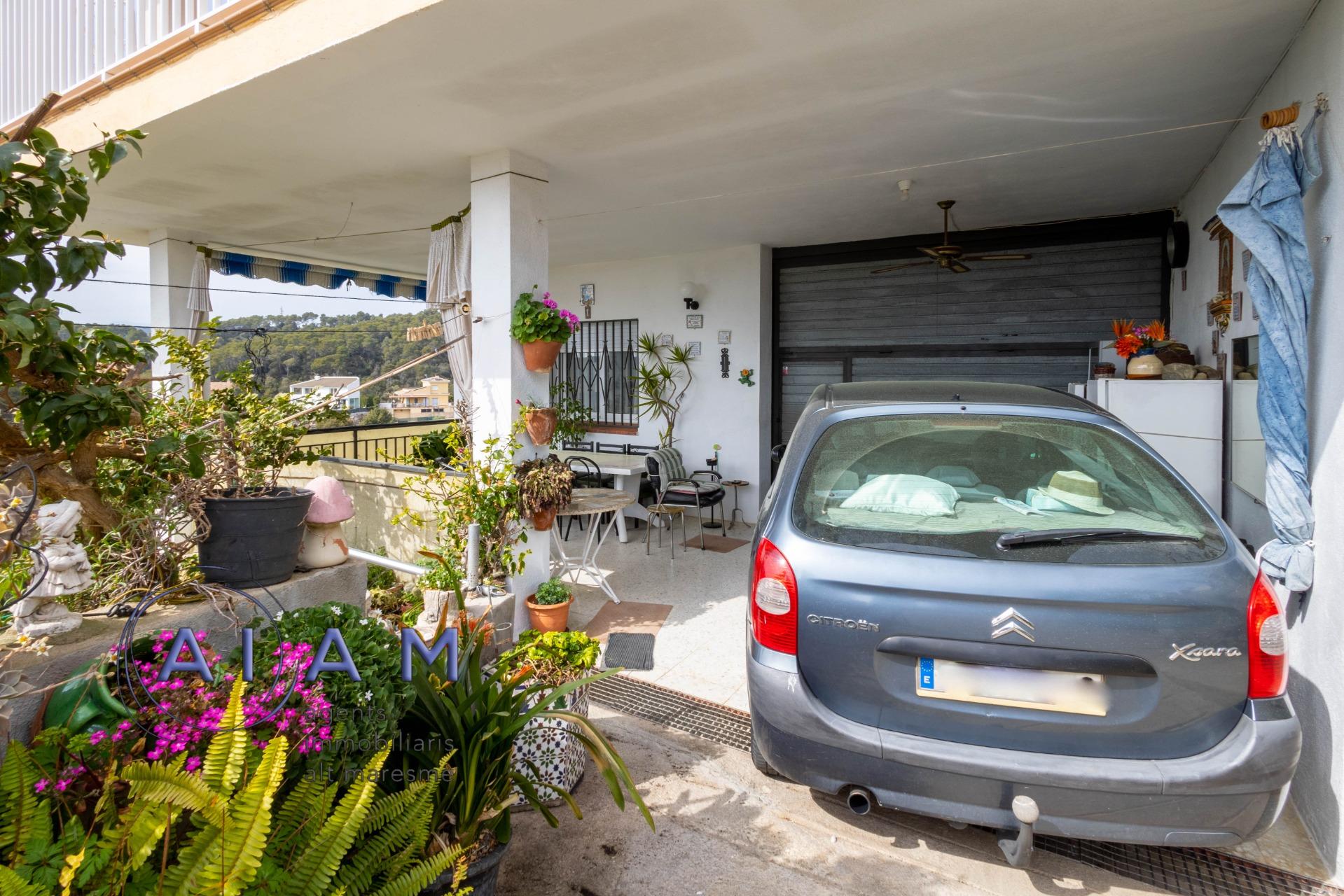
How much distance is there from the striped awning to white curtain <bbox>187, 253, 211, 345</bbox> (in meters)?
0.13

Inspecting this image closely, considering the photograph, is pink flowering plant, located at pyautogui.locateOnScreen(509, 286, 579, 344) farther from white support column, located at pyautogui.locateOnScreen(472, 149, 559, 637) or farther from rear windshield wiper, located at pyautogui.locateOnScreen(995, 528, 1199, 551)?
rear windshield wiper, located at pyautogui.locateOnScreen(995, 528, 1199, 551)

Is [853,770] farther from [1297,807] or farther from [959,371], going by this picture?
[959,371]

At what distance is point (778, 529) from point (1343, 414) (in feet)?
5.86

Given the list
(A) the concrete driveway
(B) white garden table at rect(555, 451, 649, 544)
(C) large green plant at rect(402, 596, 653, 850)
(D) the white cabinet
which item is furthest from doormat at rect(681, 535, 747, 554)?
(C) large green plant at rect(402, 596, 653, 850)

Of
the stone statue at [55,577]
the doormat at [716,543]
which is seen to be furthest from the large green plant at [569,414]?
the stone statue at [55,577]

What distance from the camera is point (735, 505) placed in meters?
7.42

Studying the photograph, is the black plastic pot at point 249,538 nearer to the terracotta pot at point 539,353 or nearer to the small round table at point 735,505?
the terracotta pot at point 539,353

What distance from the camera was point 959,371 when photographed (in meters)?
6.63

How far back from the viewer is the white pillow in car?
7.12ft

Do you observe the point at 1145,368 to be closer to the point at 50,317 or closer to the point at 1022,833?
the point at 1022,833

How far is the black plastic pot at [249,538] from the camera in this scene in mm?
2381

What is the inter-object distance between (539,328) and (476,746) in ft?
9.09

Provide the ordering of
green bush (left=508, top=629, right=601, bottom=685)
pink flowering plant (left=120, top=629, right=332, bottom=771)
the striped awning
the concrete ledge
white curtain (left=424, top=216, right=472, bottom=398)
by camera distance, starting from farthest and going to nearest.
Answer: the striped awning < white curtain (left=424, top=216, right=472, bottom=398) < green bush (left=508, top=629, right=601, bottom=685) < the concrete ledge < pink flowering plant (left=120, top=629, right=332, bottom=771)

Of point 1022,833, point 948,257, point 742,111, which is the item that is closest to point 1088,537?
point 1022,833
